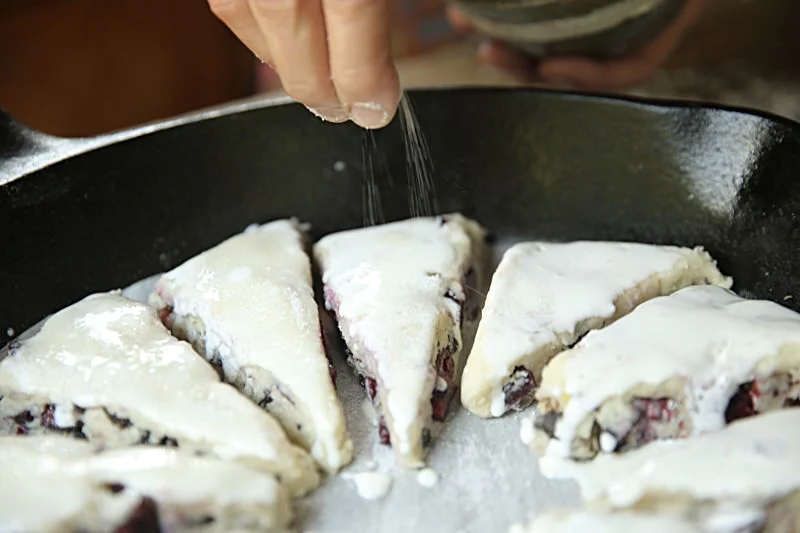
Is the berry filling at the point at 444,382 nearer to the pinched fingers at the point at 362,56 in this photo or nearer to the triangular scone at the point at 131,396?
the triangular scone at the point at 131,396

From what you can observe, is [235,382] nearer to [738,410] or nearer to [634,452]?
[634,452]

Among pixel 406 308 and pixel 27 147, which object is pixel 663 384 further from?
pixel 27 147

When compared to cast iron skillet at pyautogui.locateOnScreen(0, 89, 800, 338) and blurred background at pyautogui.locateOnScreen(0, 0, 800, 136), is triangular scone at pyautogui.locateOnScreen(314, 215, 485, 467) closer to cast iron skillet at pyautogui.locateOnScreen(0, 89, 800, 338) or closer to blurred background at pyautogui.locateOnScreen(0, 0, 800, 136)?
cast iron skillet at pyautogui.locateOnScreen(0, 89, 800, 338)

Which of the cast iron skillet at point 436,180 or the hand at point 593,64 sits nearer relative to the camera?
the cast iron skillet at point 436,180

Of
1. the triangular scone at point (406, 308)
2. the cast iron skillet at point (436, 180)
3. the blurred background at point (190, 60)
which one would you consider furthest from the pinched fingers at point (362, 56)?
the blurred background at point (190, 60)

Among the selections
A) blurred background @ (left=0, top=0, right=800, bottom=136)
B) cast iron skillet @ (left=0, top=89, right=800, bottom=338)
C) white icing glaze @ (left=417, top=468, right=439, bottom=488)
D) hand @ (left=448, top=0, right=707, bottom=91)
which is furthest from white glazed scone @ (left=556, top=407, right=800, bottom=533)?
blurred background @ (left=0, top=0, right=800, bottom=136)

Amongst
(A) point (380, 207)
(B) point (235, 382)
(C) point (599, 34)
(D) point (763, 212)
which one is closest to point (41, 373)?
(B) point (235, 382)
